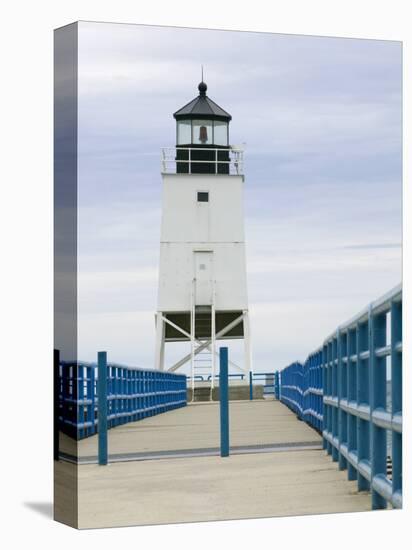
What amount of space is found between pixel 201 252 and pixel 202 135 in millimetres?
936

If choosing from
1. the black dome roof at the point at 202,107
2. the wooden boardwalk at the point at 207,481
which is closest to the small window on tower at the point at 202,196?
the black dome roof at the point at 202,107

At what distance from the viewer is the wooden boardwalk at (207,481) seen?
797 cm

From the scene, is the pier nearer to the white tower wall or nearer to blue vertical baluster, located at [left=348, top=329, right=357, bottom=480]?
blue vertical baluster, located at [left=348, top=329, right=357, bottom=480]

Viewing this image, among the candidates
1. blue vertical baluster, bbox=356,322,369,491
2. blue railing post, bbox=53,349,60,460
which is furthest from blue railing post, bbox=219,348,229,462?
blue railing post, bbox=53,349,60,460

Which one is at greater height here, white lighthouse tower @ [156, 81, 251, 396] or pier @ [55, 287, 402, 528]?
white lighthouse tower @ [156, 81, 251, 396]

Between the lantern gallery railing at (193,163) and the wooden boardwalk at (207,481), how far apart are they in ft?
5.84

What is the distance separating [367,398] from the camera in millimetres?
8273

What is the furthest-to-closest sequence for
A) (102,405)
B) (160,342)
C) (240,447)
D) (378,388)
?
(240,447) → (160,342) → (102,405) → (378,388)

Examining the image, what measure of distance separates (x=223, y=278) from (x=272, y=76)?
165 cm

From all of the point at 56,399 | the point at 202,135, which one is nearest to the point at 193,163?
the point at 202,135

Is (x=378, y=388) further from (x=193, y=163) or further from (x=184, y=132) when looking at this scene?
(x=193, y=163)

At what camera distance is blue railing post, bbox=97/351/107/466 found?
8.50m

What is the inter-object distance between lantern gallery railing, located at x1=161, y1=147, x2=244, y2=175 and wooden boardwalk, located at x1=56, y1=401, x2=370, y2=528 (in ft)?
5.84

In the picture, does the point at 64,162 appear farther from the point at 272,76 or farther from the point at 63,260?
the point at 272,76
